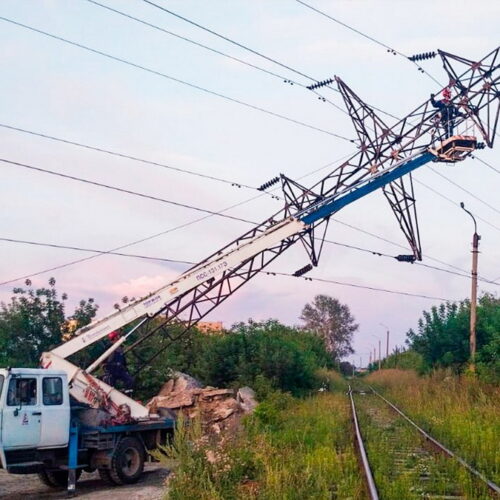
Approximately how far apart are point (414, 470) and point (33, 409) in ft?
23.3

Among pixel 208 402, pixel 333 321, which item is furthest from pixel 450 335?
pixel 333 321

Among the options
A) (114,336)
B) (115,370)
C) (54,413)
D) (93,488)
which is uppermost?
(114,336)

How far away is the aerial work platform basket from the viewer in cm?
1823

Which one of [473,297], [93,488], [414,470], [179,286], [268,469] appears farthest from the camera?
[473,297]

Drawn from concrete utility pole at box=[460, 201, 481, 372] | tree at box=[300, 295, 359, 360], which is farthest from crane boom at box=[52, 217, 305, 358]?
tree at box=[300, 295, 359, 360]

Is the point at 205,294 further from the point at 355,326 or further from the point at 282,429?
the point at 355,326

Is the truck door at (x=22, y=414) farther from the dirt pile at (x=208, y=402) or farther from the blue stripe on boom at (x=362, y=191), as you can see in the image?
the blue stripe on boom at (x=362, y=191)

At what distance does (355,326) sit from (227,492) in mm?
118017

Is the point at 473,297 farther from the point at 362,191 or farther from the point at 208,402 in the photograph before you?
the point at 208,402

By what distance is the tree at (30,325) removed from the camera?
74.6 feet

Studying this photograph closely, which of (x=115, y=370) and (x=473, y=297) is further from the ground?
(x=473, y=297)

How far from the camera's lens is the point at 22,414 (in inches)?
513

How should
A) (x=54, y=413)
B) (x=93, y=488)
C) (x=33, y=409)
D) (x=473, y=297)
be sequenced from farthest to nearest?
(x=473, y=297), (x=93, y=488), (x=54, y=413), (x=33, y=409)

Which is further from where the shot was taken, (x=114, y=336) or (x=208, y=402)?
(x=208, y=402)
